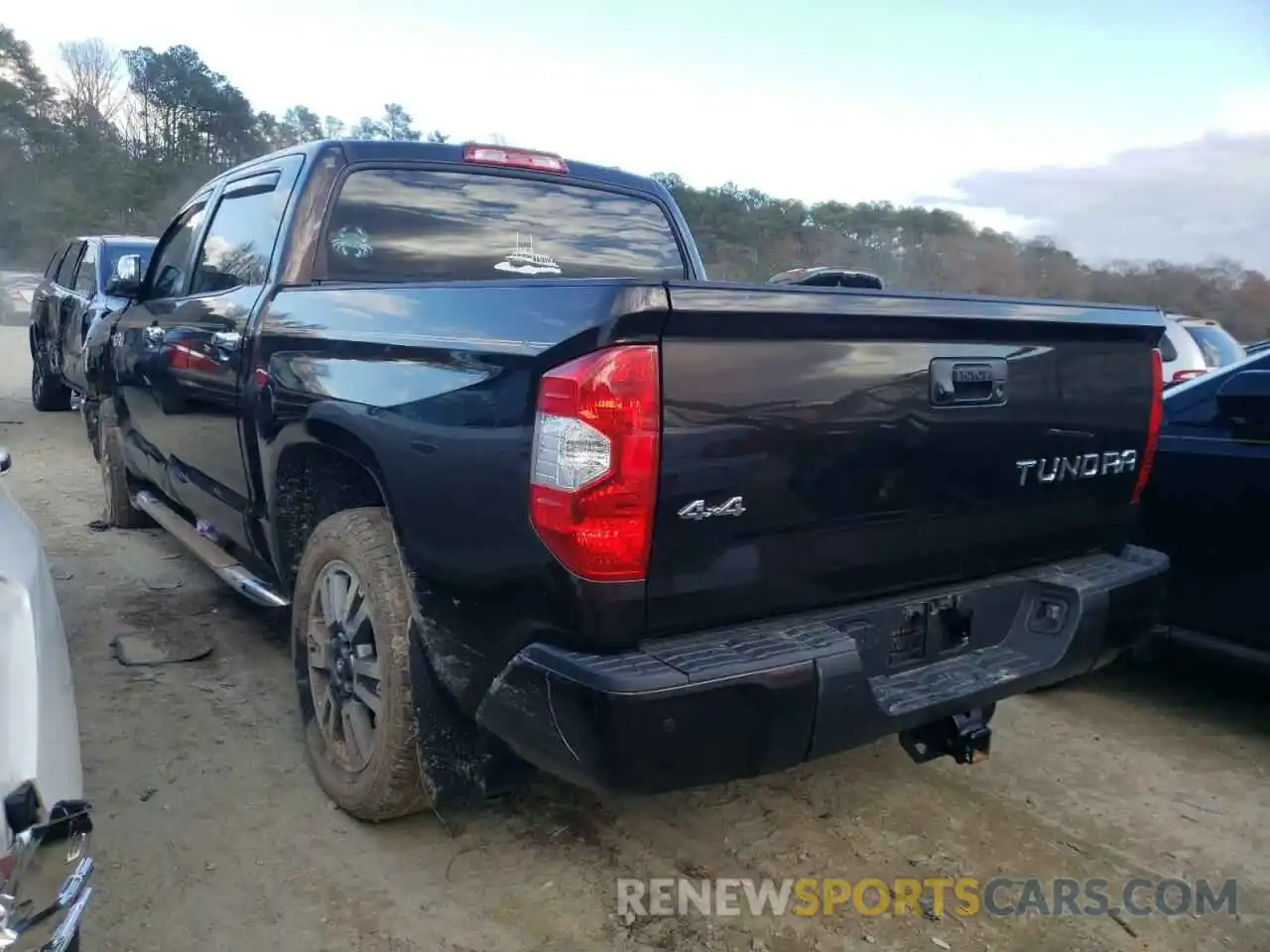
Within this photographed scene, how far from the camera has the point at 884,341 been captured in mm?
2395

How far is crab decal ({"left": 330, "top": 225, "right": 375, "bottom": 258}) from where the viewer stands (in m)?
3.54

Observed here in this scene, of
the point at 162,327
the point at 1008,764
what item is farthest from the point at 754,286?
the point at 162,327

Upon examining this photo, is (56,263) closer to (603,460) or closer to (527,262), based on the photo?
(527,262)

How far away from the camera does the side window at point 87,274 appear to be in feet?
29.1

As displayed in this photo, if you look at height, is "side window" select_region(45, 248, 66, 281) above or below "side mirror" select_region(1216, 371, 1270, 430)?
above

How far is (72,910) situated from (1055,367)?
2521 millimetres

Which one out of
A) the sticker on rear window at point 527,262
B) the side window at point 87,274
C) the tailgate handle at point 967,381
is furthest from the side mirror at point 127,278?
the tailgate handle at point 967,381

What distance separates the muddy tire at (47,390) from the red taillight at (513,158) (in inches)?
325

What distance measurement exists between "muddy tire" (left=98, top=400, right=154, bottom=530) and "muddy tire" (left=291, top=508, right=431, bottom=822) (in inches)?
122

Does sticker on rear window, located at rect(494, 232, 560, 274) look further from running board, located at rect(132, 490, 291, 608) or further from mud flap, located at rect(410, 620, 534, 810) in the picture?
mud flap, located at rect(410, 620, 534, 810)

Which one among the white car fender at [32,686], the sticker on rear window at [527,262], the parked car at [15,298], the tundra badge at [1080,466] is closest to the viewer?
the white car fender at [32,686]

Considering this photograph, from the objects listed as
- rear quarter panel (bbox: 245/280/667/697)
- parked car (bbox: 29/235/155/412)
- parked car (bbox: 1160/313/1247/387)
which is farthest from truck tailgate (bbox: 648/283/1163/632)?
parked car (bbox: 1160/313/1247/387)

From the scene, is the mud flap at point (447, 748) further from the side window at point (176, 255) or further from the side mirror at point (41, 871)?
the side window at point (176, 255)

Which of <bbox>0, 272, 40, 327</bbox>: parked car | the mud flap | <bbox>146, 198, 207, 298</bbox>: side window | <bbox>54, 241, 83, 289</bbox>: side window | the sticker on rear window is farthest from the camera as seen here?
<bbox>0, 272, 40, 327</bbox>: parked car
